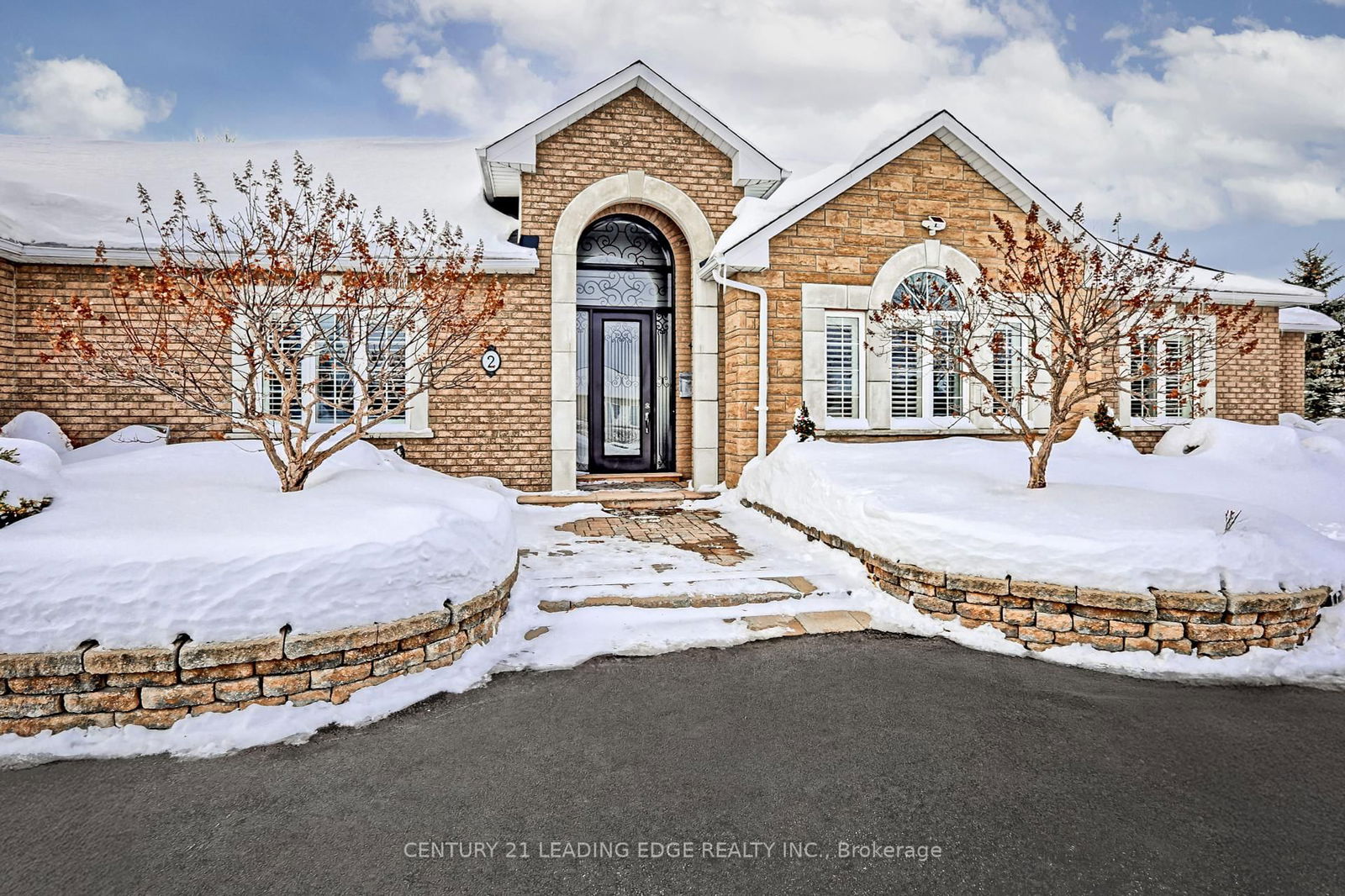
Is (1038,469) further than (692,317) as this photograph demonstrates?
No

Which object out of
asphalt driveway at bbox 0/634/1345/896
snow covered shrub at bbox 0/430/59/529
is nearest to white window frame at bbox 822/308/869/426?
asphalt driveway at bbox 0/634/1345/896

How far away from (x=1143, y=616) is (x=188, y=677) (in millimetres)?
5011

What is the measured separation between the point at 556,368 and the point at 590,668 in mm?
5738

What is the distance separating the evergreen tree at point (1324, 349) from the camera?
15617mm

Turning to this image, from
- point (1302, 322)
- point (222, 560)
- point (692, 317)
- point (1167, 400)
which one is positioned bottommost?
point (222, 560)

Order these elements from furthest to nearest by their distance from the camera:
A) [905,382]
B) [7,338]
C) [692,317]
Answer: [692,317], [905,382], [7,338]

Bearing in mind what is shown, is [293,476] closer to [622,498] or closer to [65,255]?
[622,498]

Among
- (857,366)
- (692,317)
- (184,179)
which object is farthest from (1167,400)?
(184,179)

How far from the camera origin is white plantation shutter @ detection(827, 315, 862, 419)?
344 inches

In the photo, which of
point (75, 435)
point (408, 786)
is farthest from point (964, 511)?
point (75, 435)

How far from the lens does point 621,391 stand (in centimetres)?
969

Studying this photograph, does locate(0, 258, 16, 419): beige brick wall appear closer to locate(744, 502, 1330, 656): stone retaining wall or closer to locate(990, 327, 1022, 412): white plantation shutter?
locate(744, 502, 1330, 656): stone retaining wall

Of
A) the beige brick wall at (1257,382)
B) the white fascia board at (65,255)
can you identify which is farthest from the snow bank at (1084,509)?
the white fascia board at (65,255)

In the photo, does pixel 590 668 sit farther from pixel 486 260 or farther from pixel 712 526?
pixel 486 260
